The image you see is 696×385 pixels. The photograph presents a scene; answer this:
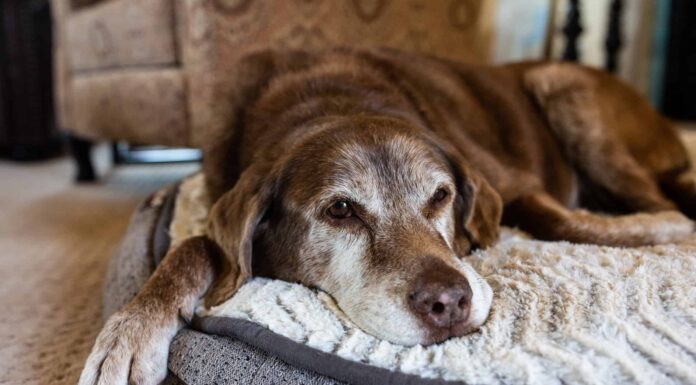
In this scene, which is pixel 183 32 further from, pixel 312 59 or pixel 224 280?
pixel 224 280

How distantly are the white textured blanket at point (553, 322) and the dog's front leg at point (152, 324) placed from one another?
0.11 meters

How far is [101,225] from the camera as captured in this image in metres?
3.04

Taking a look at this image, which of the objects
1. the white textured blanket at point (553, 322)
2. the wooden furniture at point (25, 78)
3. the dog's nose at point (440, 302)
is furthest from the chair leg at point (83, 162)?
the dog's nose at point (440, 302)

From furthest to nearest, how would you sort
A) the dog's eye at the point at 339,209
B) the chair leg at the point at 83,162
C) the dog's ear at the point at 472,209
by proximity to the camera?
the chair leg at the point at 83,162
the dog's ear at the point at 472,209
the dog's eye at the point at 339,209

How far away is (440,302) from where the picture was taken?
1.12m

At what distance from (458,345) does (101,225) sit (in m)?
2.38

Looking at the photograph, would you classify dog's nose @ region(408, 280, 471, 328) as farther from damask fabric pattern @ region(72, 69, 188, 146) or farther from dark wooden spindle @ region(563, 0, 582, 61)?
dark wooden spindle @ region(563, 0, 582, 61)

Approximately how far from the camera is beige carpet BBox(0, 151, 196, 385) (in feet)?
5.27

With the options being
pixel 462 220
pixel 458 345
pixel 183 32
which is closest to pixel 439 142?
pixel 462 220

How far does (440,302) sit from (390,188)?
12.9 inches

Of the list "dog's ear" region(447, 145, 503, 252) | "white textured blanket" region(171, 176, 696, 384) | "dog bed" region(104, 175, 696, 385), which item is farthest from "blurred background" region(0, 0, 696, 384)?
"dog's ear" region(447, 145, 503, 252)

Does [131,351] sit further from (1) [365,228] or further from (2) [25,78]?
(2) [25,78]

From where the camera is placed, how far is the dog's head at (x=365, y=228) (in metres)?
1.14

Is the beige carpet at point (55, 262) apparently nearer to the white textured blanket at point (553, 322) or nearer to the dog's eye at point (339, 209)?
the white textured blanket at point (553, 322)
